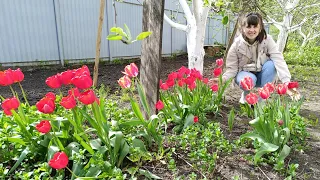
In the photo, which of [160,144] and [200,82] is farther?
[200,82]

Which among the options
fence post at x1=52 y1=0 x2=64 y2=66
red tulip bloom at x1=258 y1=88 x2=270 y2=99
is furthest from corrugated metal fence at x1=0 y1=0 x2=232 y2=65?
red tulip bloom at x1=258 y1=88 x2=270 y2=99

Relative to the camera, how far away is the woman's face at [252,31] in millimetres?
2721

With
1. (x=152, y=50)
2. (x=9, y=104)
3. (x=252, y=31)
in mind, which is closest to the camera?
(x=9, y=104)

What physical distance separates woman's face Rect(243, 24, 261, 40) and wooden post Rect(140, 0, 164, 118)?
1258 mm

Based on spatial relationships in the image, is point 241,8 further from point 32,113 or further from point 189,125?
point 32,113

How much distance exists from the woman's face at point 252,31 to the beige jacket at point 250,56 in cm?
8

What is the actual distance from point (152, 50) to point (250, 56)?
145 cm

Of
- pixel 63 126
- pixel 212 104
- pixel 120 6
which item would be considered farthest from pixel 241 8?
pixel 120 6

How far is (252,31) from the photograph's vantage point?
2748 millimetres

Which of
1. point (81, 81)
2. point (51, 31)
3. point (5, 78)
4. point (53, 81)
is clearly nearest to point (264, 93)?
point (81, 81)

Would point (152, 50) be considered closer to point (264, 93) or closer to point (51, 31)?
point (264, 93)

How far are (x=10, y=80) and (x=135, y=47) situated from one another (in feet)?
27.5

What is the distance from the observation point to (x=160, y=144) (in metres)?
1.67

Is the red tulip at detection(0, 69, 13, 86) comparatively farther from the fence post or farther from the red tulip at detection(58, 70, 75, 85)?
the fence post
